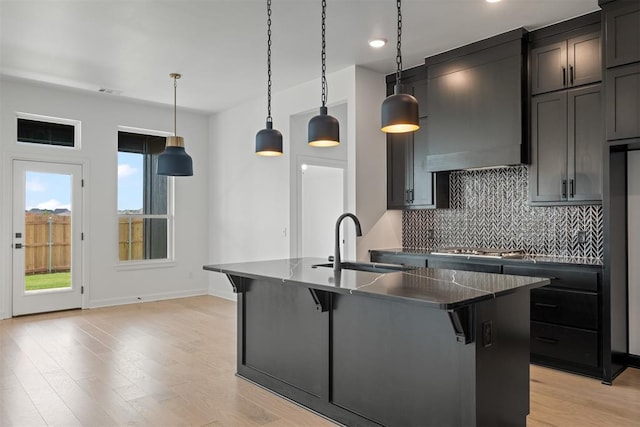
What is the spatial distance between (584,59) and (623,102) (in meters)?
0.60

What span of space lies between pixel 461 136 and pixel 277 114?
8.82 ft

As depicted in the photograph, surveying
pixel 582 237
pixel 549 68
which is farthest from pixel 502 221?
pixel 549 68

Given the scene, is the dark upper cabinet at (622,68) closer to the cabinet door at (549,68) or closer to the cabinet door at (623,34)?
the cabinet door at (623,34)

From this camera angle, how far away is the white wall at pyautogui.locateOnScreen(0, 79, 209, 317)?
18.9 ft

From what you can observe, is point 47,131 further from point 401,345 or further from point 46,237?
point 401,345

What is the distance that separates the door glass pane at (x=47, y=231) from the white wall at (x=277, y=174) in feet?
7.08

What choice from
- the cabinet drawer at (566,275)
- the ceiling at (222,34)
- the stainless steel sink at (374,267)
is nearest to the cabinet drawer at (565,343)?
the cabinet drawer at (566,275)

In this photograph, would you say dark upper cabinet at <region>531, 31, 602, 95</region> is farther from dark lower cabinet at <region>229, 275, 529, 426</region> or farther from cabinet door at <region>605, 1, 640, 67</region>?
dark lower cabinet at <region>229, 275, 529, 426</region>

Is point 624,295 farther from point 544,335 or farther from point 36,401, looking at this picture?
point 36,401

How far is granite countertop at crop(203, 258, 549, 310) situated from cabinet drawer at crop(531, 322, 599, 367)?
4.50ft

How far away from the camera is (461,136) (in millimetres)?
4523

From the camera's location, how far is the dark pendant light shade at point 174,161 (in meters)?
5.02

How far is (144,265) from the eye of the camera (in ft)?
22.8

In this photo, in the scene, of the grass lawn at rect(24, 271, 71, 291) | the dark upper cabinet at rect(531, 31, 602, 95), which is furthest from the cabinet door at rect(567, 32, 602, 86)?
the grass lawn at rect(24, 271, 71, 291)
